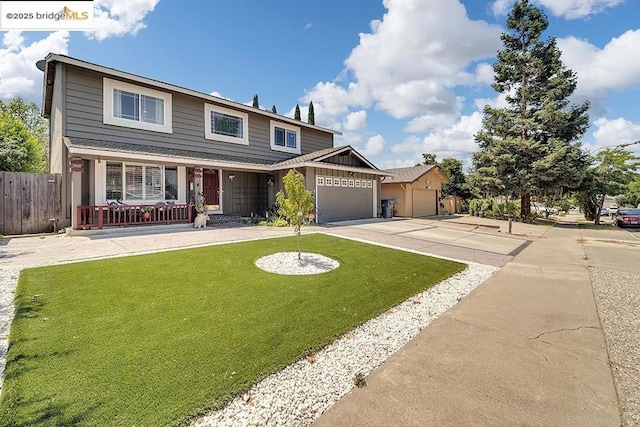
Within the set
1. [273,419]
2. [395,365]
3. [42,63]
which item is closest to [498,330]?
[395,365]

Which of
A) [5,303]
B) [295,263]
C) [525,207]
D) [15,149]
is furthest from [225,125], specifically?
[525,207]

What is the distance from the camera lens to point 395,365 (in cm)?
301

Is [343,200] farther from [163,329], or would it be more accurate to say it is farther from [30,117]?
[30,117]

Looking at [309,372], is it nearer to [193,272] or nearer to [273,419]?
[273,419]

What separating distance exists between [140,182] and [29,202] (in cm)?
338

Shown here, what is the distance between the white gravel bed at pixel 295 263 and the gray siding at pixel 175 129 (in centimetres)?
884

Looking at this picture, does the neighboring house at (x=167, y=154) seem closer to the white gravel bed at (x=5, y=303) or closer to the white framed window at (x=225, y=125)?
the white framed window at (x=225, y=125)

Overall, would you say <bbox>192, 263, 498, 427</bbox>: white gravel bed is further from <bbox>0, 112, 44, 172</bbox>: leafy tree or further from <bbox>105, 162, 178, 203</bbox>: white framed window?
<bbox>0, 112, 44, 172</bbox>: leafy tree

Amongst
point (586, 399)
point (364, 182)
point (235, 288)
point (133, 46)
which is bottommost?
point (586, 399)

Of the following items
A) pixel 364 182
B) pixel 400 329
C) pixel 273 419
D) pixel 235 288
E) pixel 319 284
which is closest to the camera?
pixel 273 419

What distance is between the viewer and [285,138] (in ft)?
56.1

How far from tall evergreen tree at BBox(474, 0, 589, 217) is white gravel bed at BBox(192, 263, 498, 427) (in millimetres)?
20746

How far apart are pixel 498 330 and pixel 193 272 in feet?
17.8

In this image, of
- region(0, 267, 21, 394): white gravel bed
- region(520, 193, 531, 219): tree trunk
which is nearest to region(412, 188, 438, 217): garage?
region(520, 193, 531, 219): tree trunk
